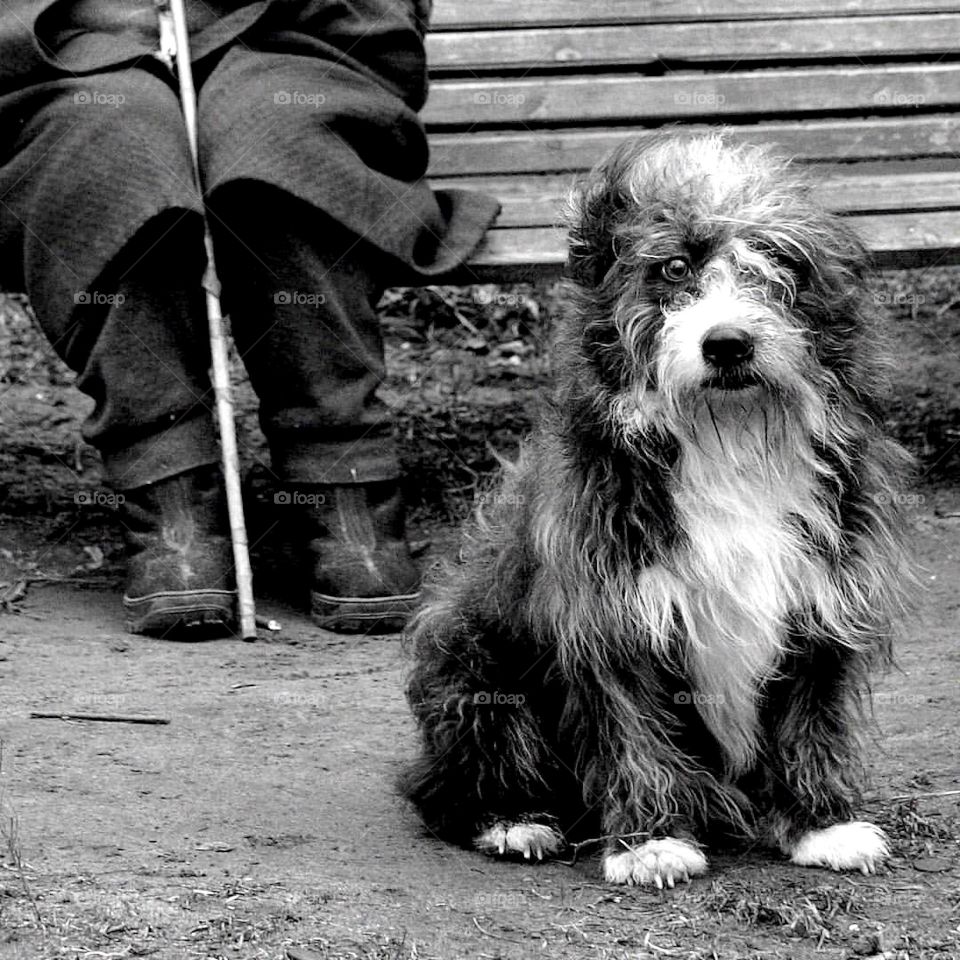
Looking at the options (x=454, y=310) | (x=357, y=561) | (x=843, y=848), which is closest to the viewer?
(x=843, y=848)

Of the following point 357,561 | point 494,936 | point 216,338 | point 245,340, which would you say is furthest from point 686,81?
point 494,936

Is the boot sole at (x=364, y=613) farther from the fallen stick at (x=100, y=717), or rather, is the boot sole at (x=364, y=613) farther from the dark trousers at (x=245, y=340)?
the fallen stick at (x=100, y=717)

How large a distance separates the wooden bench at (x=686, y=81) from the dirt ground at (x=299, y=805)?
1091mm

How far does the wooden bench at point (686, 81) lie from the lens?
20.4ft

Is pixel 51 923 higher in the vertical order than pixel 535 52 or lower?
lower

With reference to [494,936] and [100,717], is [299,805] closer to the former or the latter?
[100,717]

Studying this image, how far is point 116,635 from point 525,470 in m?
1.93

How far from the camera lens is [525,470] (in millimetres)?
3750

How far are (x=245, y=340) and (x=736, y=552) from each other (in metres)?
2.38

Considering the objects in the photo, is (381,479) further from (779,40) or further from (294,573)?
(779,40)

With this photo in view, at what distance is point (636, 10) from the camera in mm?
6273

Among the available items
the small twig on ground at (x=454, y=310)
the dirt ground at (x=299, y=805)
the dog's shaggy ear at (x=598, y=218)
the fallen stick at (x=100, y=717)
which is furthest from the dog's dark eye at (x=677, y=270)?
the small twig on ground at (x=454, y=310)

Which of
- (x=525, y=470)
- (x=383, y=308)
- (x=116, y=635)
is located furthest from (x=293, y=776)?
(x=383, y=308)

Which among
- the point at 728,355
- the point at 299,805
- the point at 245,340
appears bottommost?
the point at 299,805
